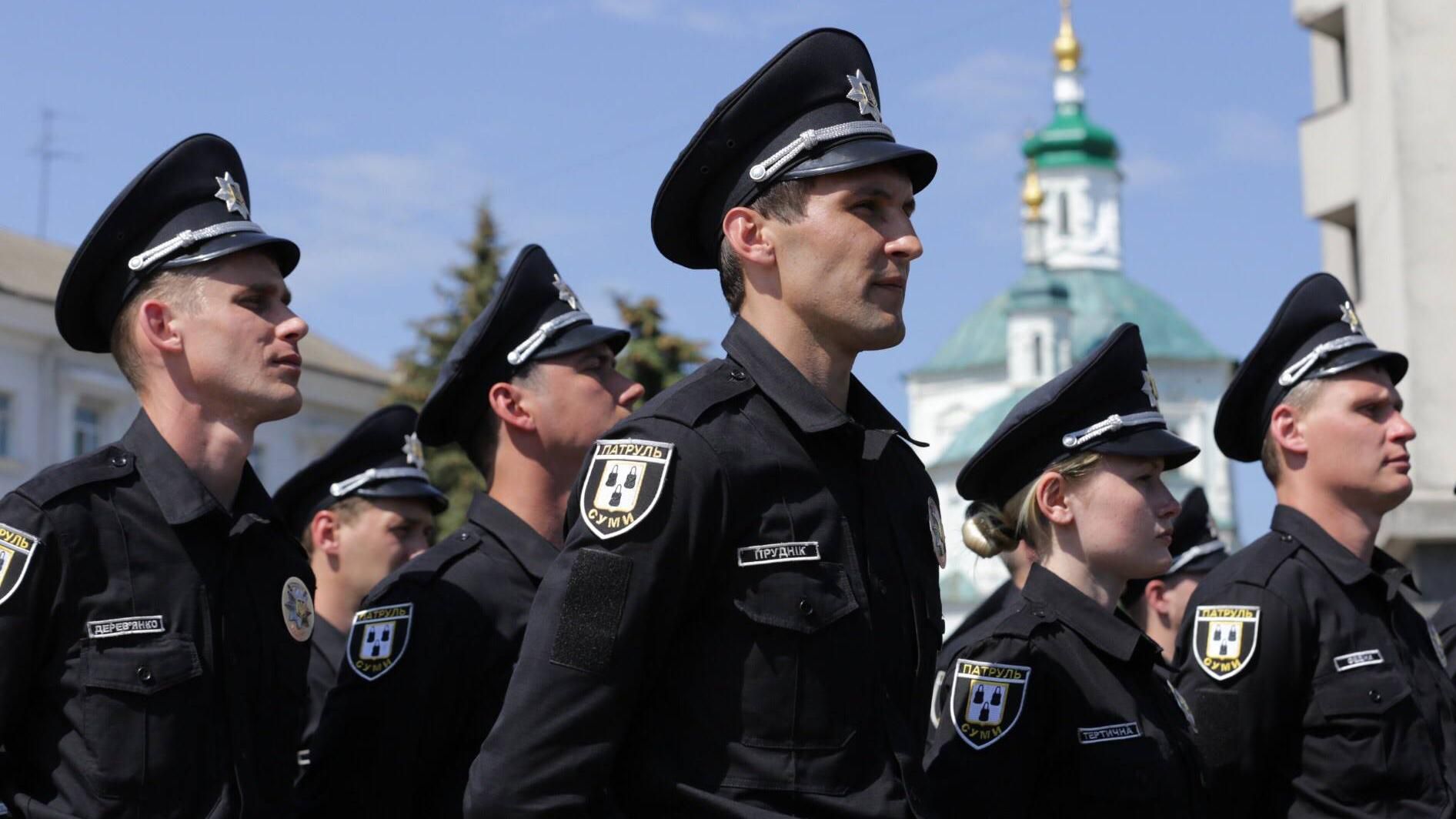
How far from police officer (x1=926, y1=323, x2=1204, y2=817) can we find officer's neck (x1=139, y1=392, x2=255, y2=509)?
1835mm

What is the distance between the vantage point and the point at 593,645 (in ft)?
12.3

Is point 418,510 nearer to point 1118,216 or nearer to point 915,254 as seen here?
point 915,254

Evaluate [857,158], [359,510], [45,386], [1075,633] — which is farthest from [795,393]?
[45,386]

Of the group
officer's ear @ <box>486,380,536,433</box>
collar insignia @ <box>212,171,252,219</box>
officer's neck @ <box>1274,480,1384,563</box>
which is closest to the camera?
collar insignia @ <box>212,171,252,219</box>

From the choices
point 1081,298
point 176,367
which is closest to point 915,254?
point 176,367

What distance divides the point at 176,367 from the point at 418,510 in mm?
3826

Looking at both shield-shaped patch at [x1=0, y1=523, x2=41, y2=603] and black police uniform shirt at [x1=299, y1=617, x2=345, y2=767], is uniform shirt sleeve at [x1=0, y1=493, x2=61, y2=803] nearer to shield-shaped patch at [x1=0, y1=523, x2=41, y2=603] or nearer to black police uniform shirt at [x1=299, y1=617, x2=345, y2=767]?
shield-shaped patch at [x1=0, y1=523, x2=41, y2=603]

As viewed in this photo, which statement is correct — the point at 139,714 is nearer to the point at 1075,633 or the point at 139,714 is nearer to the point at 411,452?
the point at 1075,633

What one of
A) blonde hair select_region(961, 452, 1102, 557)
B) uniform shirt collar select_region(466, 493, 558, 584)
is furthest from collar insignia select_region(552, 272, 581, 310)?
blonde hair select_region(961, 452, 1102, 557)

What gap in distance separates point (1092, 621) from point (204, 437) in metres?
2.27

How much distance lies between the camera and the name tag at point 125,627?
4.41m

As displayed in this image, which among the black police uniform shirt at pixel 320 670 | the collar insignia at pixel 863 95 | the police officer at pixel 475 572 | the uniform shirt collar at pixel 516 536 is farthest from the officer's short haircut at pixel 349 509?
the collar insignia at pixel 863 95

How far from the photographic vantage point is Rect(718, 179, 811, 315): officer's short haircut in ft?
13.5

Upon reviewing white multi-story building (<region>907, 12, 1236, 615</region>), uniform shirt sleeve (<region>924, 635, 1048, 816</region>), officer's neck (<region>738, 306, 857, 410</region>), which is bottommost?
uniform shirt sleeve (<region>924, 635, 1048, 816</region>)
